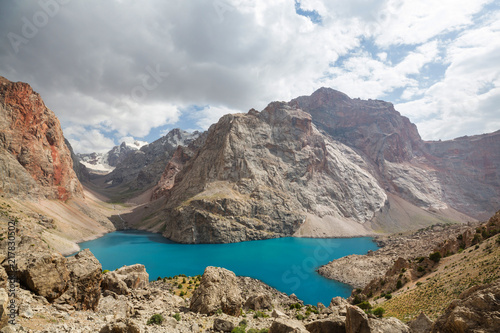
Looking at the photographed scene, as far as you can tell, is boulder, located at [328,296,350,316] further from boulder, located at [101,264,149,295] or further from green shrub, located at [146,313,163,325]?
boulder, located at [101,264,149,295]

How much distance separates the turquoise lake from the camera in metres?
66.7

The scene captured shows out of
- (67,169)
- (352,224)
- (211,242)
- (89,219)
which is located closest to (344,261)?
(211,242)

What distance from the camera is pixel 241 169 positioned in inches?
6870

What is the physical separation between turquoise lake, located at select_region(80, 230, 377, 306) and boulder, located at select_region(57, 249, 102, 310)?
4676 centimetres

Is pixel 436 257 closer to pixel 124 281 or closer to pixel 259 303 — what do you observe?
pixel 259 303

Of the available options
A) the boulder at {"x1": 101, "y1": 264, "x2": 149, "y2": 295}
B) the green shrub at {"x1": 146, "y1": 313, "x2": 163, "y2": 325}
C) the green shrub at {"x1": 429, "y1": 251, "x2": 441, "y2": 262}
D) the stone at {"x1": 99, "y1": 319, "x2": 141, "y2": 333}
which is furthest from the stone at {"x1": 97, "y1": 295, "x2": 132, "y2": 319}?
the green shrub at {"x1": 429, "y1": 251, "x2": 441, "y2": 262}

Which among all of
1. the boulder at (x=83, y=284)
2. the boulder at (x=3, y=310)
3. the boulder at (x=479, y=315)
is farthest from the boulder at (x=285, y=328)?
the boulder at (x=83, y=284)

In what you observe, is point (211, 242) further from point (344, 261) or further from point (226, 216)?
point (344, 261)

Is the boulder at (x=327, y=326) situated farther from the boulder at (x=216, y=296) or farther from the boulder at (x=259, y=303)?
the boulder at (x=259, y=303)

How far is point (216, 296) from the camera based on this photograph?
25703mm

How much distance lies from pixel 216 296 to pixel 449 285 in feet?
90.7

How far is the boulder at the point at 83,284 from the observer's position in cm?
1917

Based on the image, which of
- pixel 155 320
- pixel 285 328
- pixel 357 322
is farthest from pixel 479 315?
pixel 155 320

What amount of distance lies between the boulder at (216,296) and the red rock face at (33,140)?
129m
